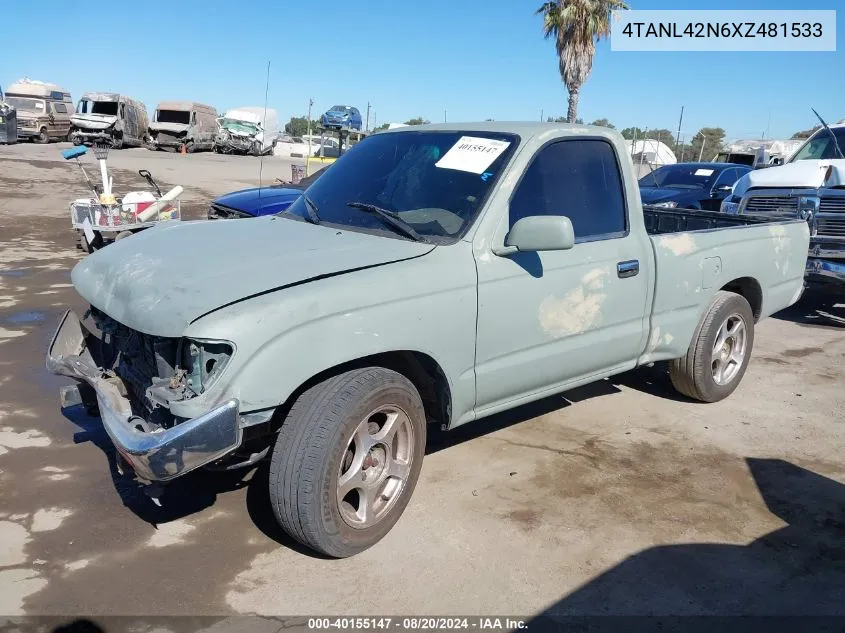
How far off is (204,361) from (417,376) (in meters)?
1.11

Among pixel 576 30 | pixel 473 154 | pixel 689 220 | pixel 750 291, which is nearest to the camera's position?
pixel 473 154

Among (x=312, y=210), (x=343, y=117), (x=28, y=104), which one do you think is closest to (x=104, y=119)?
(x=28, y=104)

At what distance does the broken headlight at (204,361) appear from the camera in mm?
2717

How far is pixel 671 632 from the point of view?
2.81 meters

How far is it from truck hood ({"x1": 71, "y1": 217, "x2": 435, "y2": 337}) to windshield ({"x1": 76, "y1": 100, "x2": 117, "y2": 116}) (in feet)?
103

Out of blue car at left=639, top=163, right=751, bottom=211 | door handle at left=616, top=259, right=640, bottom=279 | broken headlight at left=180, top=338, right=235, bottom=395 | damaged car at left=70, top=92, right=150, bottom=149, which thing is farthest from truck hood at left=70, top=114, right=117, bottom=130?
broken headlight at left=180, top=338, right=235, bottom=395

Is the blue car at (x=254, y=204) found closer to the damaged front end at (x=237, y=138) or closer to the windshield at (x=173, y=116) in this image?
the damaged front end at (x=237, y=138)

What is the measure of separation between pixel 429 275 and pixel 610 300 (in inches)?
53.0

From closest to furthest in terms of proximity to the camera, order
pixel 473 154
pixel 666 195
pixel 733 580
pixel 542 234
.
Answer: pixel 733 580 → pixel 542 234 → pixel 473 154 → pixel 666 195

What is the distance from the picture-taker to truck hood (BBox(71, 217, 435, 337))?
284cm

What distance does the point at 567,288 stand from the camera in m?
3.84

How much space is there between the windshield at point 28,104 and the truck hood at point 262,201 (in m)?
A: 29.6

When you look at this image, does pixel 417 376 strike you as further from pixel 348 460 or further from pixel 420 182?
pixel 420 182

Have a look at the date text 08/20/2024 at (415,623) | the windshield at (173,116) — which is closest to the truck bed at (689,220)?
the date text 08/20/2024 at (415,623)
